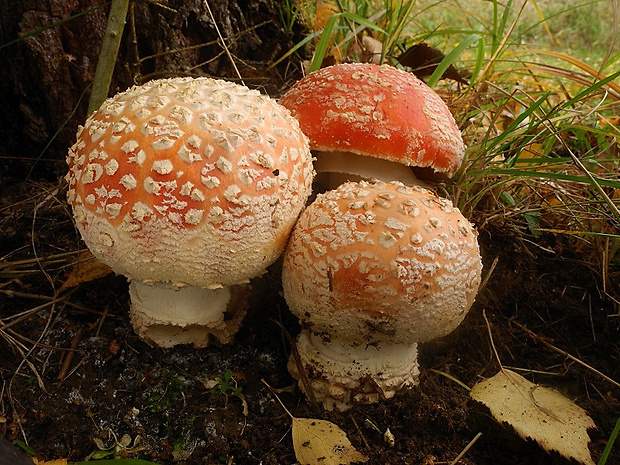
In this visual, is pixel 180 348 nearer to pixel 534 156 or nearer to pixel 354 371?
pixel 354 371

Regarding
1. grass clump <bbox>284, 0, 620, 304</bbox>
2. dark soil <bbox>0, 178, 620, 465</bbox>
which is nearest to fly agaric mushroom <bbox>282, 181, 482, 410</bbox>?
dark soil <bbox>0, 178, 620, 465</bbox>

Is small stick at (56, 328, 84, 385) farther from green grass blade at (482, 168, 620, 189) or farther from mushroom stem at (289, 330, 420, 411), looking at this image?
green grass blade at (482, 168, 620, 189)

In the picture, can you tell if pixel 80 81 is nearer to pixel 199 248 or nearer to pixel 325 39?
pixel 325 39

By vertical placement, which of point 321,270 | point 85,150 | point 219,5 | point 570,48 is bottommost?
point 570,48

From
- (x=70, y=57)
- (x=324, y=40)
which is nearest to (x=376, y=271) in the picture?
(x=324, y=40)

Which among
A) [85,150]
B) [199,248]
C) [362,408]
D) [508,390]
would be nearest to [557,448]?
[508,390]

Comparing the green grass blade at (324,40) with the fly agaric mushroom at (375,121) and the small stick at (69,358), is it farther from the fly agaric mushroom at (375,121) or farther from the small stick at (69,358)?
the small stick at (69,358)

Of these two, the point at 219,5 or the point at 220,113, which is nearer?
the point at 220,113

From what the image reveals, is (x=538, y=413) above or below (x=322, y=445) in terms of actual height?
above
